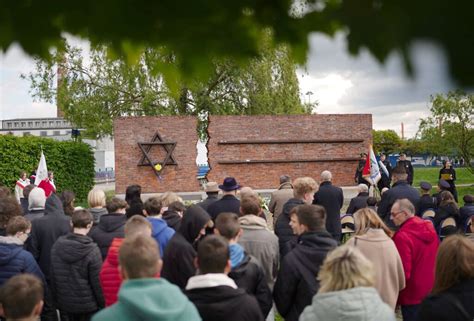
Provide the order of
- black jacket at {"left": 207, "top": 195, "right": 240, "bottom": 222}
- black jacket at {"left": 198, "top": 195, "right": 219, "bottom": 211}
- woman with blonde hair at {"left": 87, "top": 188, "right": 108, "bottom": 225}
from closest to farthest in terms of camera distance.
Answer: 1. woman with blonde hair at {"left": 87, "top": 188, "right": 108, "bottom": 225}
2. black jacket at {"left": 207, "top": 195, "right": 240, "bottom": 222}
3. black jacket at {"left": 198, "top": 195, "right": 219, "bottom": 211}

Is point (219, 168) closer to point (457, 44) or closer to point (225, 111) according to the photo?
point (225, 111)

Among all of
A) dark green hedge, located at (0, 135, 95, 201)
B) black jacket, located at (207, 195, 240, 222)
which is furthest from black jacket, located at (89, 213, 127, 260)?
dark green hedge, located at (0, 135, 95, 201)

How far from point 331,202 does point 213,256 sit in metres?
4.88

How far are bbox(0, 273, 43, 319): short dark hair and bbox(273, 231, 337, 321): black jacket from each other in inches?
67.4

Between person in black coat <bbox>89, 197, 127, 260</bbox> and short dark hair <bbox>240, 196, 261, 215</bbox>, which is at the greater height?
short dark hair <bbox>240, 196, 261, 215</bbox>

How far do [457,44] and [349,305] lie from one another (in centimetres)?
191

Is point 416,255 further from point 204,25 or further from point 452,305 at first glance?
point 204,25

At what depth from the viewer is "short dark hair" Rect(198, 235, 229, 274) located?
303cm

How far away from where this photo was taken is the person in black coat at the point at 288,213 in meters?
5.59

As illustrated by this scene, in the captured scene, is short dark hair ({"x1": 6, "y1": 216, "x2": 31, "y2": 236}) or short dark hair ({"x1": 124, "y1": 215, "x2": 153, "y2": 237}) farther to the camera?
short dark hair ({"x1": 6, "y1": 216, "x2": 31, "y2": 236})

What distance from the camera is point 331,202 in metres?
7.64

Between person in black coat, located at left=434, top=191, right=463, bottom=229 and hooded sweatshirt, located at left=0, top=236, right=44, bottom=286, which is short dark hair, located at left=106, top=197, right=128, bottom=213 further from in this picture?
person in black coat, located at left=434, top=191, right=463, bottom=229

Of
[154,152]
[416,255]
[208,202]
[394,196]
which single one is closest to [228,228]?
[416,255]

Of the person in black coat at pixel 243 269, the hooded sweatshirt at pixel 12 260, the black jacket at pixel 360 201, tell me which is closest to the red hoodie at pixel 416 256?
the person in black coat at pixel 243 269
